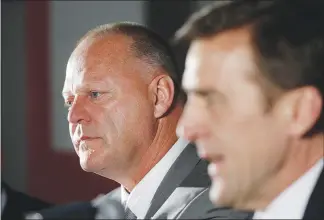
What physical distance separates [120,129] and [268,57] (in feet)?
1.20

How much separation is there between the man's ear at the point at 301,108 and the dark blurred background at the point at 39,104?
1.42 metres

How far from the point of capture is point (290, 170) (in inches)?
23.9

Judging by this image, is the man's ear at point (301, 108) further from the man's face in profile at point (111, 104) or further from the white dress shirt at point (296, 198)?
the man's face in profile at point (111, 104)

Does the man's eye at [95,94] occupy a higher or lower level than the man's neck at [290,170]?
lower

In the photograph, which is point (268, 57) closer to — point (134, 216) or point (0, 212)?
point (134, 216)

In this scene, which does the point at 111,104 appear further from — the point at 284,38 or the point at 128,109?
the point at 284,38

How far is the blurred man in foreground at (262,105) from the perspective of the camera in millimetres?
591

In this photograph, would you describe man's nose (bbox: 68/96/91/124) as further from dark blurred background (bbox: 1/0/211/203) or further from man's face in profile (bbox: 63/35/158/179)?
dark blurred background (bbox: 1/0/211/203)

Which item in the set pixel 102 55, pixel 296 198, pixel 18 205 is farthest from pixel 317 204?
pixel 18 205

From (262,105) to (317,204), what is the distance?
0.33ft

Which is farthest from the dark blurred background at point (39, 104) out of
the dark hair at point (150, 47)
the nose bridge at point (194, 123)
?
the nose bridge at point (194, 123)

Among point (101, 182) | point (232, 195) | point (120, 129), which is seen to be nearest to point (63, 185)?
point (101, 182)

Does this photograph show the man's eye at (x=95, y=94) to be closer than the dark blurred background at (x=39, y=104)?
Yes

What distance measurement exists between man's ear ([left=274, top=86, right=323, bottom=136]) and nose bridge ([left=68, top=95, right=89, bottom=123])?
0.38m
